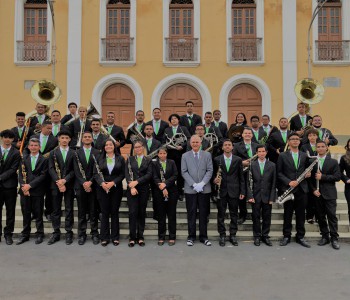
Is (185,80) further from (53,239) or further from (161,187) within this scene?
(53,239)

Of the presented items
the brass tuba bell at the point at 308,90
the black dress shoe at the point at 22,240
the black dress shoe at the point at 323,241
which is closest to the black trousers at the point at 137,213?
the black dress shoe at the point at 22,240

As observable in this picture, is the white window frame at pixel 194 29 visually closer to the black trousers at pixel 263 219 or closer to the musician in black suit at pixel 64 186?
the musician in black suit at pixel 64 186

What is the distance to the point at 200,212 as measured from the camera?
672 cm

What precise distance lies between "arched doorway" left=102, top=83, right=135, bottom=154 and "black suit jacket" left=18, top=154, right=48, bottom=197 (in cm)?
882

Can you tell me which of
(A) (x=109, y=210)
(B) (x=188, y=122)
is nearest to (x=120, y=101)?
(B) (x=188, y=122)

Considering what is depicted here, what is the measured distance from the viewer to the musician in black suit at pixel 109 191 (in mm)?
6582

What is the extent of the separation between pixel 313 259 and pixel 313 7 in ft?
41.4

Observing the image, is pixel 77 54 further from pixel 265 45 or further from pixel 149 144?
pixel 149 144

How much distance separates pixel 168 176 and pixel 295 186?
234 centimetres

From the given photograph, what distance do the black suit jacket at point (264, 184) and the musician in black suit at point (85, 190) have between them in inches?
115

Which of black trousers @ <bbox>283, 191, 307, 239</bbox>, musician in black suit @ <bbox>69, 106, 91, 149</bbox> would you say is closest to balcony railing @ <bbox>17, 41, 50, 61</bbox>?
musician in black suit @ <bbox>69, 106, 91, 149</bbox>

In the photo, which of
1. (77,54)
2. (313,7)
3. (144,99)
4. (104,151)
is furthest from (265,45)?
(104,151)

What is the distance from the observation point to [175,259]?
587 centimetres

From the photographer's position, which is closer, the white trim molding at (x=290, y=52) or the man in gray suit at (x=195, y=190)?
the man in gray suit at (x=195, y=190)
